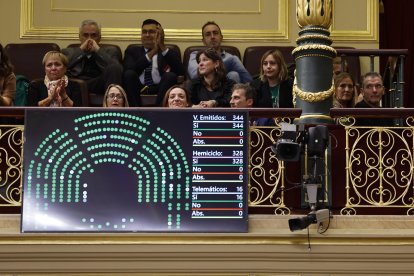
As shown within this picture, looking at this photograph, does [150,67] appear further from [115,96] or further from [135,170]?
[135,170]

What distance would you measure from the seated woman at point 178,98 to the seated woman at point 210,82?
1.29ft

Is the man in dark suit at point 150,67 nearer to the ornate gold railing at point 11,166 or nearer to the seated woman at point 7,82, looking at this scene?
the seated woman at point 7,82

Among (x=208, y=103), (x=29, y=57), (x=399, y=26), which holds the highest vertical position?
(x=399, y=26)

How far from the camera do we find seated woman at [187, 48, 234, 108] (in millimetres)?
9375

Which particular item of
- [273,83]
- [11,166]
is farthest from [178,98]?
[11,166]

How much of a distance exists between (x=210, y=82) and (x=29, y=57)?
2.46m

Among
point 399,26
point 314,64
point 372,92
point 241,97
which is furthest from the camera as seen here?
point 399,26

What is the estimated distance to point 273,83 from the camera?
370 inches

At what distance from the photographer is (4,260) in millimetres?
7707

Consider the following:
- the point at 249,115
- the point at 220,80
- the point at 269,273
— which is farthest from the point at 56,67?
the point at 269,273

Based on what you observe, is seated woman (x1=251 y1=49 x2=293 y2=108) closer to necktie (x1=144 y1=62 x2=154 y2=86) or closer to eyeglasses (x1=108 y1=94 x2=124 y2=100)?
eyeglasses (x1=108 y1=94 x2=124 y2=100)

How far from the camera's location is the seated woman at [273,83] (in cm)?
927

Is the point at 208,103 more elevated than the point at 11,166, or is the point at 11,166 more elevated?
the point at 208,103

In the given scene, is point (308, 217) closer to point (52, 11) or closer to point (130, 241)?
point (130, 241)
